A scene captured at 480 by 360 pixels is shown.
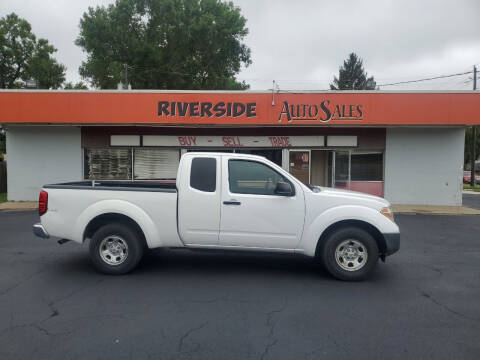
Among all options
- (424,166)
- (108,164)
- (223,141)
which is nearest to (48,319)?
(223,141)

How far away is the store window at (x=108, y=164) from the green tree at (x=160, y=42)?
58.6ft

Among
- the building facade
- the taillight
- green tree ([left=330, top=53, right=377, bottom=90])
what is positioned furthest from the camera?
green tree ([left=330, top=53, right=377, bottom=90])

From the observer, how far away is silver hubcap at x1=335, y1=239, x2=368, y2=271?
5.26m

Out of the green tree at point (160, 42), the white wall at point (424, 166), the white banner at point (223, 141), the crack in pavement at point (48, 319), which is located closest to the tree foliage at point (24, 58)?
the green tree at point (160, 42)

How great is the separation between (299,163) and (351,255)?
1063 centimetres

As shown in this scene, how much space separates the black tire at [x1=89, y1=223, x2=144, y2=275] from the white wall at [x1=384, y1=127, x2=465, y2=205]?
1259 centimetres

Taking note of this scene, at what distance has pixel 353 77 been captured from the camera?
60.6 meters

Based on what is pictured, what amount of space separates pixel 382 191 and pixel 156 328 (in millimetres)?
13626

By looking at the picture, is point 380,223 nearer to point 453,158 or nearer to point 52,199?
point 52,199

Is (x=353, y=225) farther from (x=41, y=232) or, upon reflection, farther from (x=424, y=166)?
(x=424, y=166)

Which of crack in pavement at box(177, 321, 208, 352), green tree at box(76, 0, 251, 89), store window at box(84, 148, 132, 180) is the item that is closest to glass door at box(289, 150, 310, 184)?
store window at box(84, 148, 132, 180)

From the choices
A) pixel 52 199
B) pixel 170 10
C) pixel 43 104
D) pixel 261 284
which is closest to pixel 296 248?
pixel 261 284

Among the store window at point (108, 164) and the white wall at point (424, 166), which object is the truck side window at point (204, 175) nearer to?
the store window at point (108, 164)

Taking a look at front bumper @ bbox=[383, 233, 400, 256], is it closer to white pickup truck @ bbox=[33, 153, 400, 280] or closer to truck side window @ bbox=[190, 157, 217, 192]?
white pickup truck @ bbox=[33, 153, 400, 280]
